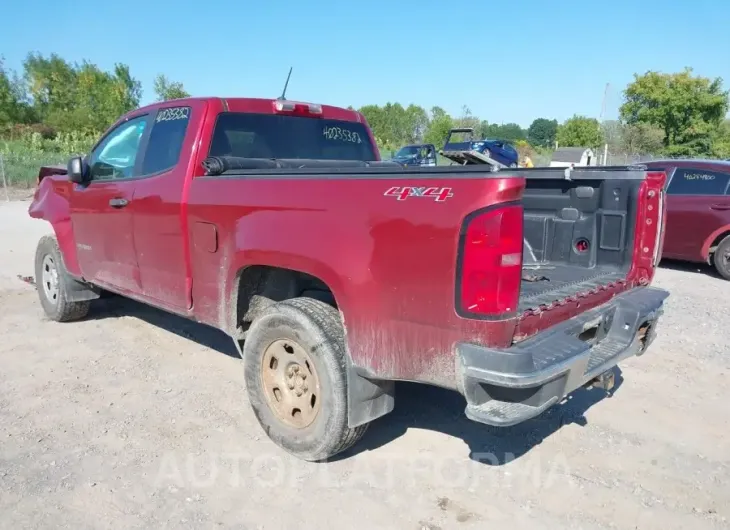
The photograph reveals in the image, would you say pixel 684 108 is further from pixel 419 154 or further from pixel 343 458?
pixel 343 458

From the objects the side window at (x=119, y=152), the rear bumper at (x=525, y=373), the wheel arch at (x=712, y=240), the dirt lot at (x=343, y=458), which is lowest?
the dirt lot at (x=343, y=458)

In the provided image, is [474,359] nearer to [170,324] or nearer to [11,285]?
[170,324]

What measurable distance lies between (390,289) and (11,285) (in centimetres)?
696

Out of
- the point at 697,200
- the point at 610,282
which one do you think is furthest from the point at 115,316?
the point at 697,200

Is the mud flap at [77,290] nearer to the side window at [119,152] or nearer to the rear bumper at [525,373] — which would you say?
the side window at [119,152]

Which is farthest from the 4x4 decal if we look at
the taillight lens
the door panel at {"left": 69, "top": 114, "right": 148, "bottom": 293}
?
the door panel at {"left": 69, "top": 114, "right": 148, "bottom": 293}

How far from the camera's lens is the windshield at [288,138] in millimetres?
4164

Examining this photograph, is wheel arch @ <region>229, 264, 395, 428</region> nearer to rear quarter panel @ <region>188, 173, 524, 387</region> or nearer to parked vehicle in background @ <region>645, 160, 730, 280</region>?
rear quarter panel @ <region>188, 173, 524, 387</region>

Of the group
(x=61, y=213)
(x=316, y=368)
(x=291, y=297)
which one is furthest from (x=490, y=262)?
(x=61, y=213)

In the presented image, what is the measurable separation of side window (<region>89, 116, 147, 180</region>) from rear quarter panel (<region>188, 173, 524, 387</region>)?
168 centimetres

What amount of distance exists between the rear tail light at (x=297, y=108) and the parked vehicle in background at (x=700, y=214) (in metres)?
6.33

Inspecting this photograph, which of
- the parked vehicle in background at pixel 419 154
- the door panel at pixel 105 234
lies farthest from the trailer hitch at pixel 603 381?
the parked vehicle in background at pixel 419 154

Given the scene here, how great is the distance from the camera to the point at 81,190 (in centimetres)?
512

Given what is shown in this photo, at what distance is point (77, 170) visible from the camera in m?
4.91
